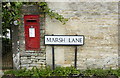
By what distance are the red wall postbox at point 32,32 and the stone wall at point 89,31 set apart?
1.04 ft

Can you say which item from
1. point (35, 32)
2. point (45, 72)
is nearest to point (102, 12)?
point (35, 32)

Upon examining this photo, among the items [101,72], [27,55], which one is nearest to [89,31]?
[101,72]

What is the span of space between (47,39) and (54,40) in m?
0.22

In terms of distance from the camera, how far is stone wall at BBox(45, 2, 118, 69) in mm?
4777

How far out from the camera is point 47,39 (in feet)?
15.6

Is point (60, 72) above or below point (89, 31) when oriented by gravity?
below

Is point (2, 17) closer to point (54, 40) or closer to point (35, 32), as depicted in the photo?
point (35, 32)

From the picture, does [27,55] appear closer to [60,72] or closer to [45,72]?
[45,72]

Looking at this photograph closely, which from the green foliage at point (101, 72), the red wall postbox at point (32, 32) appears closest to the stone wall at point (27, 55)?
the red wall postbox at point (32, 32)

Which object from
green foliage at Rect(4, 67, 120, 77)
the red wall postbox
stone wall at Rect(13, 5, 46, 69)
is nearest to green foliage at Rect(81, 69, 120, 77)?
green foliage at Rect(4, 67, 120, 77)

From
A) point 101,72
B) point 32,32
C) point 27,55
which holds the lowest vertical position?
point 101,72

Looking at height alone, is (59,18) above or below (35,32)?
above

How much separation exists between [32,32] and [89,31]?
1819mm

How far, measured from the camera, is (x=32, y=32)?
15.9ft
